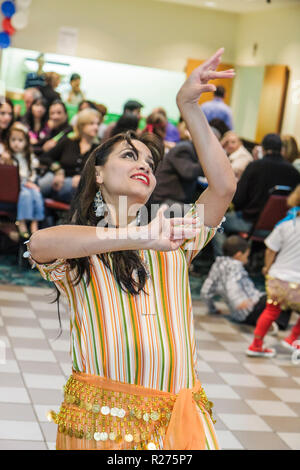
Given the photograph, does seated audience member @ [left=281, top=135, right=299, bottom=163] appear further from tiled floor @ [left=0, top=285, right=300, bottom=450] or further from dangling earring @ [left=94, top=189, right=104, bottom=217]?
dangling earring @ [left=94, top=189, right=104, bottom=217]

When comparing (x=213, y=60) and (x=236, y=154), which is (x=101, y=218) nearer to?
(x=213, y=60)

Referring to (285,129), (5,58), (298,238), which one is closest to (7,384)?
(298,238)

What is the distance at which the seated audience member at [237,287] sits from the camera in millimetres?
6008

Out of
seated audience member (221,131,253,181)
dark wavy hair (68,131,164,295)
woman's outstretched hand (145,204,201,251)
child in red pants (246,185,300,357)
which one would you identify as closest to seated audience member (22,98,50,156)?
seated audience member (221,131,253,181)

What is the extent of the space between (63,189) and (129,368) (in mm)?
5745

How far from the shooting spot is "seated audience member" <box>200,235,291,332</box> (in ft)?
19.7

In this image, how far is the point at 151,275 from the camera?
6.04ft

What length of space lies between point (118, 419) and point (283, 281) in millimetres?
3574

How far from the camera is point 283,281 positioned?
5195mm

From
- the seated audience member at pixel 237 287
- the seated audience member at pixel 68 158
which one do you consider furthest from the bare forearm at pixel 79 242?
the seated audience member at pixel 68 158

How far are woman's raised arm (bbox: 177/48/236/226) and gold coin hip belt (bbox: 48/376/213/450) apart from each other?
490mm

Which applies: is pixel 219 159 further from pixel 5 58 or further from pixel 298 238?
pixel 5 58

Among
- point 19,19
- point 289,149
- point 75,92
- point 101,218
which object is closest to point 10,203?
point 289,149

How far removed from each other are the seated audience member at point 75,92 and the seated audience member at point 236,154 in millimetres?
3292
